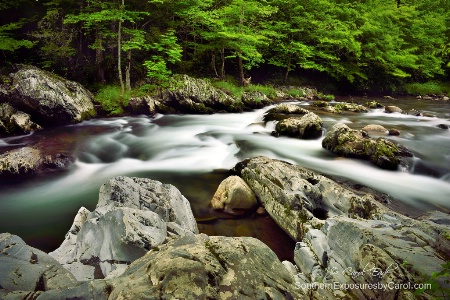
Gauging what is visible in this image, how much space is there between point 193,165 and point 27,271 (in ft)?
22.7

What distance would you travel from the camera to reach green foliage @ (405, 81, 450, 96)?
2839 centimetres

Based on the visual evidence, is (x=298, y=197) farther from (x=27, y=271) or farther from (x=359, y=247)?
(x=27, y=271)

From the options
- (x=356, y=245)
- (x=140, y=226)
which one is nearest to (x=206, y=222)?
(x=140, y=226)

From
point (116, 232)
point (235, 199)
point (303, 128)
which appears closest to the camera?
point (116, 232)

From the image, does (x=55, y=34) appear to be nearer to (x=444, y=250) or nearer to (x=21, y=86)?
(x=21, y=86)

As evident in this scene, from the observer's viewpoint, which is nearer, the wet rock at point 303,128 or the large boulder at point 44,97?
the wet rock at point 303,128

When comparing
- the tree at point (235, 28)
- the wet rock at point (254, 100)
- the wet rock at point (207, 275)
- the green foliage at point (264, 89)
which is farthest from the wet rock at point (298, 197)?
the green foliage at point (264, 89)

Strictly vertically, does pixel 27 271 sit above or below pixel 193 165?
above

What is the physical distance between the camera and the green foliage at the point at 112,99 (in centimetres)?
1483

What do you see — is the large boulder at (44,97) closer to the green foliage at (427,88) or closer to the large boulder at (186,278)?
the large boulder at (186,278)

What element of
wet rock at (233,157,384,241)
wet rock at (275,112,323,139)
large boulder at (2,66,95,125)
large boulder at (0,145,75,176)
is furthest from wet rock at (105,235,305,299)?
large boulder at (2,66,95,125)

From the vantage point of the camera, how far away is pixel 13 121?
11445 millimetres

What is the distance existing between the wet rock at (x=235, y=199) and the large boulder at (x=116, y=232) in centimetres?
137

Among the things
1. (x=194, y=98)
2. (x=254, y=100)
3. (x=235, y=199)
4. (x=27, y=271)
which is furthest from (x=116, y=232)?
(x=254, y=100)
